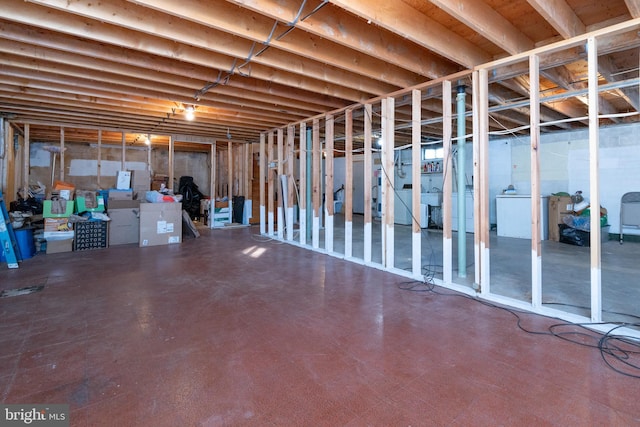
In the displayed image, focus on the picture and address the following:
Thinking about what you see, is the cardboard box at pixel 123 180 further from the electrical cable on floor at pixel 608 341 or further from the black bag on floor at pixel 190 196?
the electrical cable on floor at pixel 608 341

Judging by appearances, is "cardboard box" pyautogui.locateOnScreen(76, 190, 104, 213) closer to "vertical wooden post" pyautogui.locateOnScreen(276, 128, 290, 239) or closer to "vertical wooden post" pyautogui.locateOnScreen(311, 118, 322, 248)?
"vertical wooden post" pyautogui.locateOnScreen(276, 128, 290, 239)

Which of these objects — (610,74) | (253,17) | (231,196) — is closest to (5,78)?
(253,17)

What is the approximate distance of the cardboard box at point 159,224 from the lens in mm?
6047

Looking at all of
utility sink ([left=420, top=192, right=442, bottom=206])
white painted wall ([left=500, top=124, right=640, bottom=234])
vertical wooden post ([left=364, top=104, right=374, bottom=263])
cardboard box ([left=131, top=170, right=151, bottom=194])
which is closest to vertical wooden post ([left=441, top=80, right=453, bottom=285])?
vertical wooden post ([left=364, top=104, right=374, bottom=263])

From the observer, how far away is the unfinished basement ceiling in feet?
8.52

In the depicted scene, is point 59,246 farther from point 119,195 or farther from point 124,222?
point 119,195

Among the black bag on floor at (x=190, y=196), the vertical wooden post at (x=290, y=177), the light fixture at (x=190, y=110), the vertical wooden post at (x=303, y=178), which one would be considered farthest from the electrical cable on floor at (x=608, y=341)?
the black bag on floor at (x=190, y=196)

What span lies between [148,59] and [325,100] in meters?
2.48

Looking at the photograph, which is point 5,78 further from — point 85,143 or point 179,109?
point 85,143

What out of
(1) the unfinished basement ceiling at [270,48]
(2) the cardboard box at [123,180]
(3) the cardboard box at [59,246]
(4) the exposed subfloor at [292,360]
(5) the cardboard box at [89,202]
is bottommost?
(4) the exposed subfloor at [292,360]

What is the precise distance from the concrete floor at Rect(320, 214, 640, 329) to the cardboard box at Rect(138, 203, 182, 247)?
3029mm

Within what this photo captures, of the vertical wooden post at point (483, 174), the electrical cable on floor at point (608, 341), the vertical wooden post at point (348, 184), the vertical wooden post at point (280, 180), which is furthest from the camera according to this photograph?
the vertical wooden post at point (280, 180)

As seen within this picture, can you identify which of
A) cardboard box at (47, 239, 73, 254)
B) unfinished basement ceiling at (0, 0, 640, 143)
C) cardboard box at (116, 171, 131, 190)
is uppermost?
unfinished basement ceiling at (0, 0, 640, 143)

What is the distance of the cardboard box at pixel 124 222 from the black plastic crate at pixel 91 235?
6.2 inches
